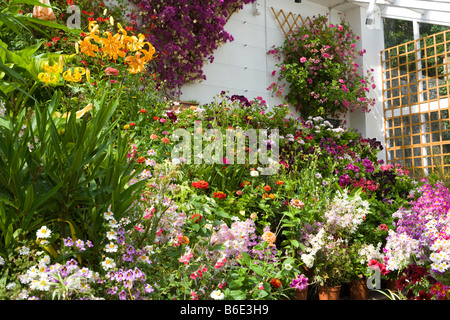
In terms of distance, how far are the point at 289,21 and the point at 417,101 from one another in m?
2.62

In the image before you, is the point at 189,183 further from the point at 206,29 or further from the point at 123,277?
the point at 206,29

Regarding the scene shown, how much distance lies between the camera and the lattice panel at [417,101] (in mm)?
6219

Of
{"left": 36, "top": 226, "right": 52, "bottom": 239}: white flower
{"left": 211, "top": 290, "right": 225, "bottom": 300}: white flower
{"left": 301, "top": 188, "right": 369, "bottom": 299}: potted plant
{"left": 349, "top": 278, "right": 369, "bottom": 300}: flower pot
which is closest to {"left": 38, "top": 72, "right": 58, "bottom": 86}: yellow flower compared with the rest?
{"left": 36, "top": 226, "right": 52, "bottom": 239}: white flower

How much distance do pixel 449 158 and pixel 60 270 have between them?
640cm

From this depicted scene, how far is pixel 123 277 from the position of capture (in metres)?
1.33

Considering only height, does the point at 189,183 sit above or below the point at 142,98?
below

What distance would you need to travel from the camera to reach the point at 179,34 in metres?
4.99

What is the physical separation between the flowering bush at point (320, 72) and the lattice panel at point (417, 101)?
620mm

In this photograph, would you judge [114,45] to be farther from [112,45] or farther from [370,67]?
[370,67]

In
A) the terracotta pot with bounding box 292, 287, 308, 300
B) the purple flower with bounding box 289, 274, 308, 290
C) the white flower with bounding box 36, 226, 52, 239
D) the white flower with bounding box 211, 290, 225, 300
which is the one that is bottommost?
the terracotta pot with bounding box 292, 287, 308, 300

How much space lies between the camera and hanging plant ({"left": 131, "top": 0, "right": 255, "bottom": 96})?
491 cm

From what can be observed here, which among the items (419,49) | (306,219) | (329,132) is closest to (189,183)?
(306,219)

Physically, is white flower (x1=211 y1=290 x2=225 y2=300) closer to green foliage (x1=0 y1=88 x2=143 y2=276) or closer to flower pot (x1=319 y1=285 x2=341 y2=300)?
green foliage (x1=0 y1=88 x2=143 y2=276)

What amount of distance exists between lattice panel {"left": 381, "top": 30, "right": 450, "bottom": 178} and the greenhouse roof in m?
0.30
